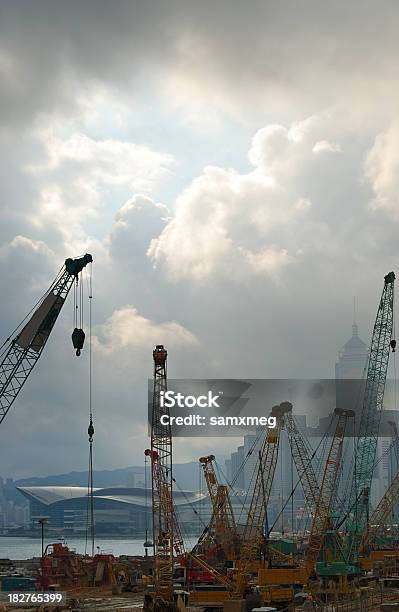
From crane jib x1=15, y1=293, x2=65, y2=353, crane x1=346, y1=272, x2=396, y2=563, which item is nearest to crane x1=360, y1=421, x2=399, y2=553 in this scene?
crane x1=346, y1=272, x2=396, y2=563

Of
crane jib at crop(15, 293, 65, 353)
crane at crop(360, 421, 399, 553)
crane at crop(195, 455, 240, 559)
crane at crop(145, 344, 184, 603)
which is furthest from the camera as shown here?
crane at crop(360, 421, 399, 553)

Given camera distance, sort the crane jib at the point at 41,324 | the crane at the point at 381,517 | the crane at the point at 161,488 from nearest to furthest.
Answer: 1. the crane at the point at 161,488
2. the crane jib at the point at 41,324
3. the crane at the point at 381,517

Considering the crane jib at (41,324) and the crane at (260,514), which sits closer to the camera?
the crane at (260,514)

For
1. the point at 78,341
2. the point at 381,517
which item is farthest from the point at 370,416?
the point at 78,341

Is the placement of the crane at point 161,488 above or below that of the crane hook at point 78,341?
below

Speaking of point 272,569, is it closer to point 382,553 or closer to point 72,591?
point 72,591

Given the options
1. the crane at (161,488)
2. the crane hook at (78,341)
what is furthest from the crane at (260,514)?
the crane hook at (78,341)

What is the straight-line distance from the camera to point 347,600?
76.8 metres

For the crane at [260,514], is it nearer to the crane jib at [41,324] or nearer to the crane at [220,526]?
the crane at [220,526]

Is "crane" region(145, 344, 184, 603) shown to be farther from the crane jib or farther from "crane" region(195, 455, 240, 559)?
"crane" region(195, 455, 240, 559)

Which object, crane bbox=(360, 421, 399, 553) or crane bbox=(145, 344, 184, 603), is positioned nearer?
crane bbox=(145, 344, 184, 603)

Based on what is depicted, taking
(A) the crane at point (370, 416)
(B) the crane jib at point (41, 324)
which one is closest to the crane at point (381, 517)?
(A) the crane at point (370, 416)

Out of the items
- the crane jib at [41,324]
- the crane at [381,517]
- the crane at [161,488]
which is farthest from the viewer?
the crane at [381,517]

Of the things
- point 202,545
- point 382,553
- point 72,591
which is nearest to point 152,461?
point 72,591
